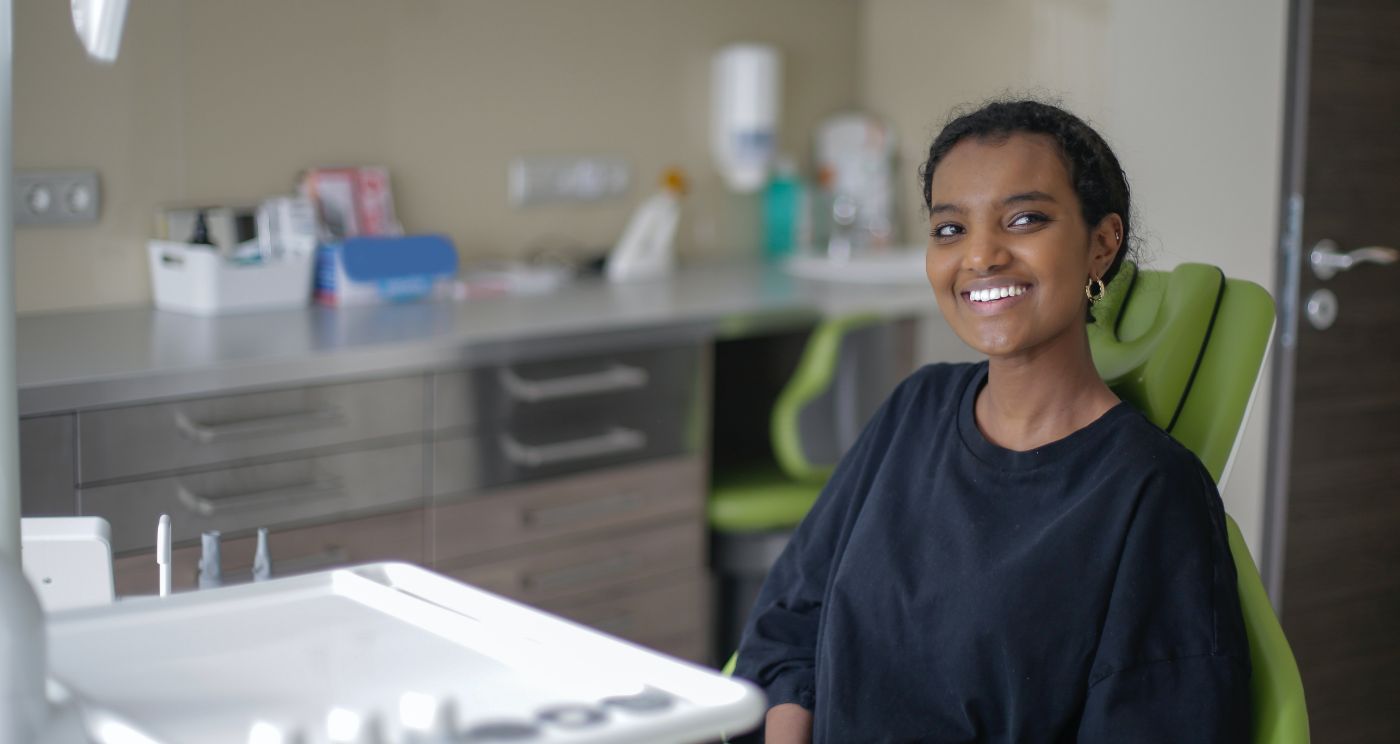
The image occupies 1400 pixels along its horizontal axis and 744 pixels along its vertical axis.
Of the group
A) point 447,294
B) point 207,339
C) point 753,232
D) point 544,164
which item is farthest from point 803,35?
point 207,339

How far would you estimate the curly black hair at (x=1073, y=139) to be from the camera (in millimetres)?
1428

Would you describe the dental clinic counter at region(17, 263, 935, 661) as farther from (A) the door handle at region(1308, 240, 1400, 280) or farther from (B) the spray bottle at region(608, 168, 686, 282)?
(A) the door handle at region(1308, 240, 1400, 280)

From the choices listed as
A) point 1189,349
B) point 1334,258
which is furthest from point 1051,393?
point 1334,258

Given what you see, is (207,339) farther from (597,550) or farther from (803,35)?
Answer: (803,35)

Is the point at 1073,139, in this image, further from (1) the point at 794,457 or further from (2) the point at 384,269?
(2) the point at 384,269

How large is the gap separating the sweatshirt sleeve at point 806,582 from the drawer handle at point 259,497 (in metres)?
0.90

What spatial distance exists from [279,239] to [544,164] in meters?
0.67

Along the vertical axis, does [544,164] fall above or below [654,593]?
above

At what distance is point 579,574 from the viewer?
8.57 feet

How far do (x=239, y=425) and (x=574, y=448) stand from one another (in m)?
0.59

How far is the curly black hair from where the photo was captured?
143cm

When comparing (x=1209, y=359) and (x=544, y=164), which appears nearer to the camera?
(x=1209, y=359)

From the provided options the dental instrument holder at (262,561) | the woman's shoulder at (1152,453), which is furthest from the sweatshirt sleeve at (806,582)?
the dental instrument holder at (262,561)

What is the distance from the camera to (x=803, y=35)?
3.66m
